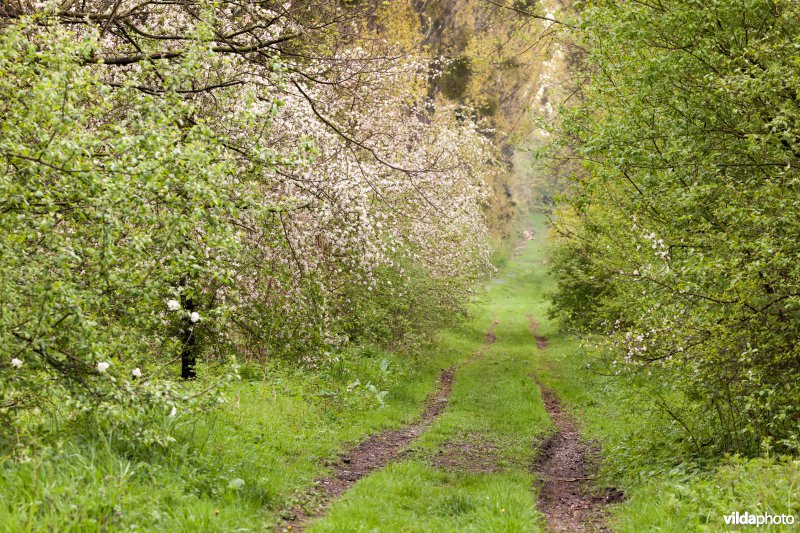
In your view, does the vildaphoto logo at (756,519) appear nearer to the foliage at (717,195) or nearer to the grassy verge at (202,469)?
the foliage at (717,195)

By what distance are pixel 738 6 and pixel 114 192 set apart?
849cm

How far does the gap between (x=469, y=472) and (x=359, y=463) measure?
1799 mm

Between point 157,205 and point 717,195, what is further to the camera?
point 717,195

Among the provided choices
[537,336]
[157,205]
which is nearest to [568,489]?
[157,205]

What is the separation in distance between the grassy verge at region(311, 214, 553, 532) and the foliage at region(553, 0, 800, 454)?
9.56ft

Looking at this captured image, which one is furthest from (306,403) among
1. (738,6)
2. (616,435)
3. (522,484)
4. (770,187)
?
(738,6)

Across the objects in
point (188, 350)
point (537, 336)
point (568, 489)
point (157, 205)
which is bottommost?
point (568, 489)

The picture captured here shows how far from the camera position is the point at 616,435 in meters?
13.0

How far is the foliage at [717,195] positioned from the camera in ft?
27.0

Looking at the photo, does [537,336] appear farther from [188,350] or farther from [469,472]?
[469,472]

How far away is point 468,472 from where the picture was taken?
1052cm

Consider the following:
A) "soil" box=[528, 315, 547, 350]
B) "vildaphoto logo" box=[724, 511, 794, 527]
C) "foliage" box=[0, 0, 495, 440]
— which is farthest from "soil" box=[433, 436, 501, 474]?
"soil" box=[528, 315, 547, 350]

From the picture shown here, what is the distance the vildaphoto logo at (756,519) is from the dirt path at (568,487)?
1.78 meters

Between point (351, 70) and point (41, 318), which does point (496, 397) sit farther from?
point (41, 318)
